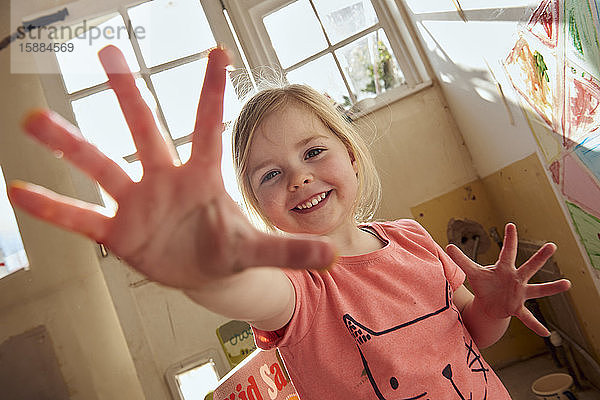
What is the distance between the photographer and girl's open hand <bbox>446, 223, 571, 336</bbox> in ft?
2.45

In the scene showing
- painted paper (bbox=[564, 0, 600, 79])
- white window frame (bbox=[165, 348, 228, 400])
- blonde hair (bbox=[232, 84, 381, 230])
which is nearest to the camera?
blonde hair (bbox=[232, 84, 381, 230])

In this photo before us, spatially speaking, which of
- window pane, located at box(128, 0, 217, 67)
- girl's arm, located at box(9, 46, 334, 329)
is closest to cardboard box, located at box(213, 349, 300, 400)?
girl's arm, located at box(9, 46, 334, 329)

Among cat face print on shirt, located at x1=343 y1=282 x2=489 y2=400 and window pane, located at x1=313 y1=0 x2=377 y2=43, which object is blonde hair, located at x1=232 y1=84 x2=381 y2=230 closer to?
cat face print on shirt, located at x1=343 y1=282 x2=489 y2=400

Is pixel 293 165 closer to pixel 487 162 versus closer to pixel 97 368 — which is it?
pixel 487 162

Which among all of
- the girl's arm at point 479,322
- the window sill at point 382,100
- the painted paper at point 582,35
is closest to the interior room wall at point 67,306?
the window sill at point 382,100

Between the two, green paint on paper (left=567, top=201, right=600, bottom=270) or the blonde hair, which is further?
green paint on paper (left=567, top=201, right=600, bottom=270)

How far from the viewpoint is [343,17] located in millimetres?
2078

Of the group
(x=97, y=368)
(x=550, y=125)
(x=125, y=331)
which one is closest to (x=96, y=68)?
(x=125, y=331)

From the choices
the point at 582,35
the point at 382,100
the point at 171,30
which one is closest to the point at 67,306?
the point at 171,30

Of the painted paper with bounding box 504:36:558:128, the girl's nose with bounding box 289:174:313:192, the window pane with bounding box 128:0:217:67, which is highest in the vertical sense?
the window pane with bounding box 128:0:217:67

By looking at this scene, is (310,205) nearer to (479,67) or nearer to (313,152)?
(313,152)

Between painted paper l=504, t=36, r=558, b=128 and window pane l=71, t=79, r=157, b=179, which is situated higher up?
window pane l=71, t=79, r=157, b=179

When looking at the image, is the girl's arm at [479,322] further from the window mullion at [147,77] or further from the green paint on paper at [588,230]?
the window mullion at [147,77]

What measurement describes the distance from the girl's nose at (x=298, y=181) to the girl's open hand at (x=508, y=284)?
0.25 m
